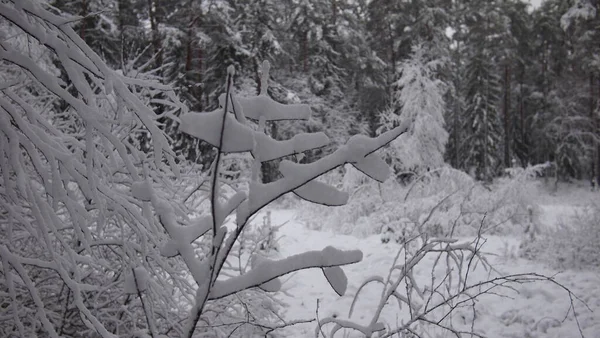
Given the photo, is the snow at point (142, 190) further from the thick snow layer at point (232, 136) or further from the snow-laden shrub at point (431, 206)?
the snow-laden shrub at point (431, 206)

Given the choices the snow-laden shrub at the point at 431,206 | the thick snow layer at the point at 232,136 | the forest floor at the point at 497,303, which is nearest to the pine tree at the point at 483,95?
the snow-laden shrub at the point at 431,206

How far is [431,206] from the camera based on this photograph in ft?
26.2

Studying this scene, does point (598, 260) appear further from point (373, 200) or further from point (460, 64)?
point (460, 64)

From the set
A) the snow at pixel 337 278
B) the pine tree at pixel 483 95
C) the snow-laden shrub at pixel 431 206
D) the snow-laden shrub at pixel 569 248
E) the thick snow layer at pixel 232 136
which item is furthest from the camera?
the pine tree at pixel 483 95

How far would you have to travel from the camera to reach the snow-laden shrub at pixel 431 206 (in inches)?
305

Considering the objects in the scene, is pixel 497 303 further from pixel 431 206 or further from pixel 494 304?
pixel 431 206

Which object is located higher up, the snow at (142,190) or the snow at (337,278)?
the snow at (142,190)

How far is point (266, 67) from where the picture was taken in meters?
0.80

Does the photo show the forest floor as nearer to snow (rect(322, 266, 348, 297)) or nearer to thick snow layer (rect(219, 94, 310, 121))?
snow (rect(322, 266, 348, 297))

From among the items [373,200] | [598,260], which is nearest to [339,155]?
[598,260]

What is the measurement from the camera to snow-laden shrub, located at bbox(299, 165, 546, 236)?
305 inches

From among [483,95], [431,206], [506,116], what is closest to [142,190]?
[431,206]

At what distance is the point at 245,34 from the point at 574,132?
19301 mm

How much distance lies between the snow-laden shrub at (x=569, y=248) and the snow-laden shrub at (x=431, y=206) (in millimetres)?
1254
